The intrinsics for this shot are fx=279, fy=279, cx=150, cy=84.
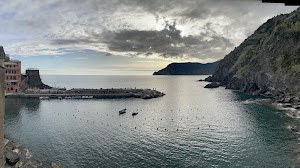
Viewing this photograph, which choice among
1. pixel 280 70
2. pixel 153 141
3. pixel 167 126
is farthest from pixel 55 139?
pixel 280 70

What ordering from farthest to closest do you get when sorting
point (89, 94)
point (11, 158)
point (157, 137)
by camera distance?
point (89, 94)
point (157, 137)
point (11, 158)

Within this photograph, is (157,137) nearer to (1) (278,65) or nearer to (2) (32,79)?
(1) (278,65)

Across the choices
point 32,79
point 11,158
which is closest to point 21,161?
point 11,158

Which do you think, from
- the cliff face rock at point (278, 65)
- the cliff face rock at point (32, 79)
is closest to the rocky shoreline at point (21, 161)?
the cliff face rock at point (278, 65)

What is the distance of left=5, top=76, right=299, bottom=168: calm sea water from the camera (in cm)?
5266

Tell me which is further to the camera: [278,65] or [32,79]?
[32,79]

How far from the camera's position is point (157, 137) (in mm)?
69500

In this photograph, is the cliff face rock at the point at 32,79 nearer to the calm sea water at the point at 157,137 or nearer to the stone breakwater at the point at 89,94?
the stone breakwater at the point at 89,94

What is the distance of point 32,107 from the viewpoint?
4739 inches

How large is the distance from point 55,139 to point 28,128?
16.8m

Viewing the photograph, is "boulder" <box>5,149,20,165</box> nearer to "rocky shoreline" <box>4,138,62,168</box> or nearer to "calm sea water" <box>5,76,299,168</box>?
"rocky shoreline" <box>4,138,62,168</box>

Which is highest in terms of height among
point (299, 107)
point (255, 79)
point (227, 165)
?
point (255, 79)

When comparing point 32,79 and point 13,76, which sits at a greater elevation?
point 13,76

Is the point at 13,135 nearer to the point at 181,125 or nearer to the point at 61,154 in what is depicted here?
the point at 61,154
